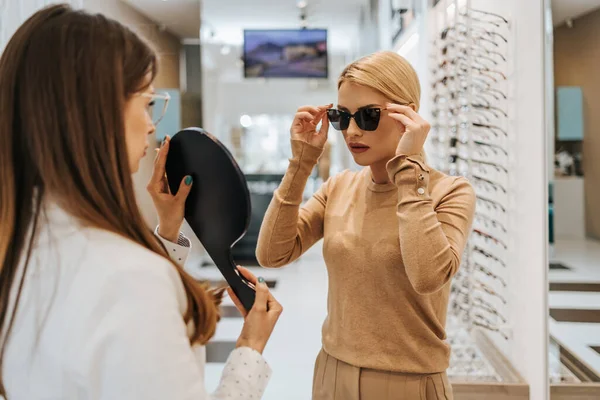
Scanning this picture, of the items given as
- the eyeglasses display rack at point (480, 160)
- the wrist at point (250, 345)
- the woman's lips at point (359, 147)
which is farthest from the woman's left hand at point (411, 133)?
the eyeglasses display rack at point (480, 160)

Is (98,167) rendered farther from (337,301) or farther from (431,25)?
(431,25)

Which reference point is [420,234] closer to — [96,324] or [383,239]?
[383,239]

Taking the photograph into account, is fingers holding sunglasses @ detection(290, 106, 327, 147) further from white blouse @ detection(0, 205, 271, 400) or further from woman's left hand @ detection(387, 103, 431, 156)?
white blouse @ detection(0, 205, 271, 400)

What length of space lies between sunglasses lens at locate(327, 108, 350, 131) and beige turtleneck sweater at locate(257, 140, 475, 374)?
83 mm

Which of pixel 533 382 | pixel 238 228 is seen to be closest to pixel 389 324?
pixel 238 228

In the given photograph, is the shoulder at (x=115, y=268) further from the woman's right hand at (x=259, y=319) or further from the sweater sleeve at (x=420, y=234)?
the sweater sleeve at (x=420, y=234)

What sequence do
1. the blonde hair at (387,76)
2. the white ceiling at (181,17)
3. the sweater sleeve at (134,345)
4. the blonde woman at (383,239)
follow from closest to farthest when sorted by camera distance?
the sweater sleeve at (134,345)
the blonde woman at (383,239)
the blonde hair at (387,76)
the white ceiling at (181,17)

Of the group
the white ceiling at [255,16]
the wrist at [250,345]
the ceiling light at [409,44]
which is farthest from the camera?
the white ceiling at [255,16]

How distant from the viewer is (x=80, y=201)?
2.50 ft

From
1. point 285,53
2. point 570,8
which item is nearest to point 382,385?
point 570,8

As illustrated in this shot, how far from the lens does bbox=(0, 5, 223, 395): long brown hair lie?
2.52 ft

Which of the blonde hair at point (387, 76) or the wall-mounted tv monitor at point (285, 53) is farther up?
the wall-mounted tv monitor at point (285, 53)

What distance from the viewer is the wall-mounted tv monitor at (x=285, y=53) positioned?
6.48 m

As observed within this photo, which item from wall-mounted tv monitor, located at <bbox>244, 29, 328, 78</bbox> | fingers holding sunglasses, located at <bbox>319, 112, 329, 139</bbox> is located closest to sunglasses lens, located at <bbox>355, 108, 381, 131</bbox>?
fingers holding sunglasses, located at <bbox>319, 112, 329, 139</bbox>
